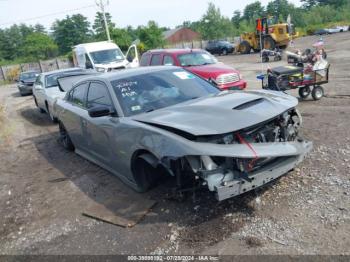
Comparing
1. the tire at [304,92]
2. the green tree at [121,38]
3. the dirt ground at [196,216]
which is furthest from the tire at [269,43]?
the dirt ground at [196,216]

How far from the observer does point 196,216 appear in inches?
159

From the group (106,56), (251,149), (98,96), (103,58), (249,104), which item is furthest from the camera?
(106,56)

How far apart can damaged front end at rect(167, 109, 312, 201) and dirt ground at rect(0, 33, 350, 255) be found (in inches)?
17.7

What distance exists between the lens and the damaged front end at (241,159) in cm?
351

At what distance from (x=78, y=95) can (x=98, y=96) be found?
44.1 inches

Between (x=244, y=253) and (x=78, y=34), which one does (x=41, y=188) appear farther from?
(x=78, y=34)

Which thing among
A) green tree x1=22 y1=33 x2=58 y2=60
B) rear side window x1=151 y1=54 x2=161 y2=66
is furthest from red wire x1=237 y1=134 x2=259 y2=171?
green tree x1=22 y1=33 x2=58 y2=60

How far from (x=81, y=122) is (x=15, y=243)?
234 cm

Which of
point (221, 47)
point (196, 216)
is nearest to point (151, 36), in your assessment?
point (221, 47)

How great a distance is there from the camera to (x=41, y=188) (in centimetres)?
577

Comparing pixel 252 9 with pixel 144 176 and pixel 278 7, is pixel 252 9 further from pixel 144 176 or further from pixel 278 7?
pixel 144 176

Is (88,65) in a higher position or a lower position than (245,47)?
higher

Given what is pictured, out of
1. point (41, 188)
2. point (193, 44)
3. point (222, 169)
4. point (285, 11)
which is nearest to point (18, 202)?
point (41, 188)

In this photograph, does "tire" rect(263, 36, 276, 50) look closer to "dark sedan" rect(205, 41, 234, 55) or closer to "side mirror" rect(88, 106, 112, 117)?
"dark sedan" rect(205, 41, 234, 55)
